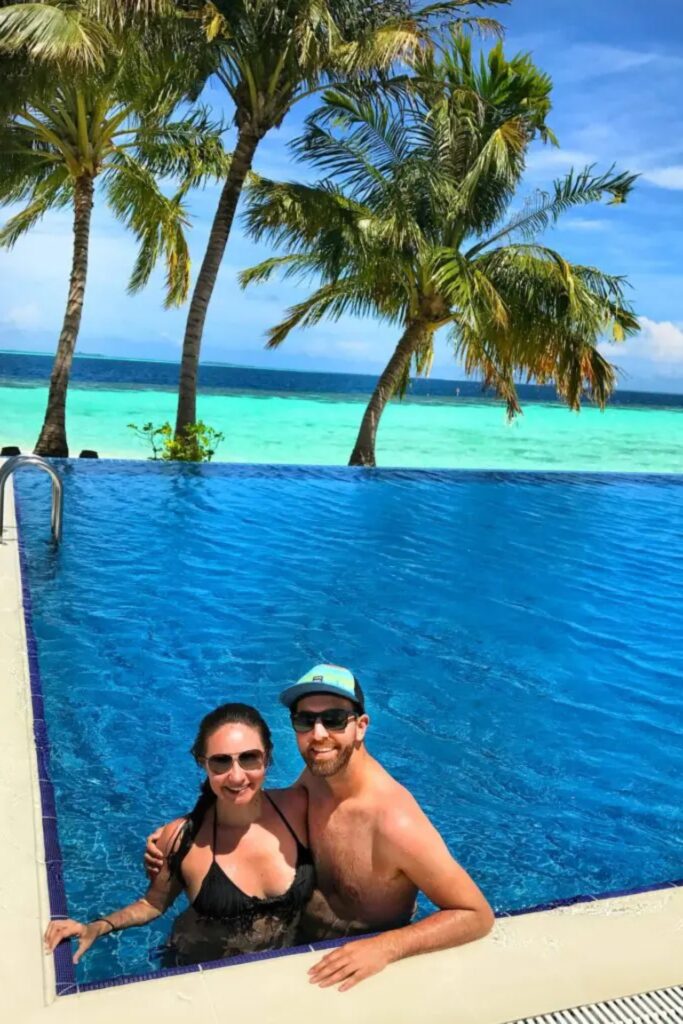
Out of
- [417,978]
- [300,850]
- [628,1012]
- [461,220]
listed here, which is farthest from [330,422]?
[628,1012]

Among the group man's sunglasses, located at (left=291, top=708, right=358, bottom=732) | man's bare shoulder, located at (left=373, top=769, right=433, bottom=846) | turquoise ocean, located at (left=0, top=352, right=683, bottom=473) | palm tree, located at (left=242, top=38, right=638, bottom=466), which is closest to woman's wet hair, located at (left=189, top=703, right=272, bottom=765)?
man's sunglasses, located at (left=291, top=708, right=358, bottom=732)

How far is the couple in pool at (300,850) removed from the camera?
8.26 feet

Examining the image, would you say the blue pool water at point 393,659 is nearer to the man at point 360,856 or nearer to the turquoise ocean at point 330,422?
the man at point 360,856

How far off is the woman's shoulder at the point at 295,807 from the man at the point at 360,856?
2 cm

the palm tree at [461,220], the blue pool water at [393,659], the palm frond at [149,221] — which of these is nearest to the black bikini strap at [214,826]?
the blue pool water at [393,659]

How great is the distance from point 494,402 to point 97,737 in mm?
56301

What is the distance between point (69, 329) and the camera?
13.6 meters

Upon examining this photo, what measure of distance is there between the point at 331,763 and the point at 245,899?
439 millimetres

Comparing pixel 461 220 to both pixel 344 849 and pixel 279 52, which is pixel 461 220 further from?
pixel 344 849

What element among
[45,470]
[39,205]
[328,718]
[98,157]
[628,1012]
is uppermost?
[98,157]

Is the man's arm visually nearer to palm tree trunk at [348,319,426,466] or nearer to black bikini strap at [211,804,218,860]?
black bikini strap at [211,804,218,860]

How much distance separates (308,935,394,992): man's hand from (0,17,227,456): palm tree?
10.5 metres

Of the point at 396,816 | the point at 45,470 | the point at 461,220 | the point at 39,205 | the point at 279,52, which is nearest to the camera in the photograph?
the point at 396,816

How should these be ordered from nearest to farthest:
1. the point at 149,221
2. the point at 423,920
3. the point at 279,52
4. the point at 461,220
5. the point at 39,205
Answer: the point at 423,920 → the point at 279,52 → the point at 461,220 → the point at 149,221 → the point at 39,205
